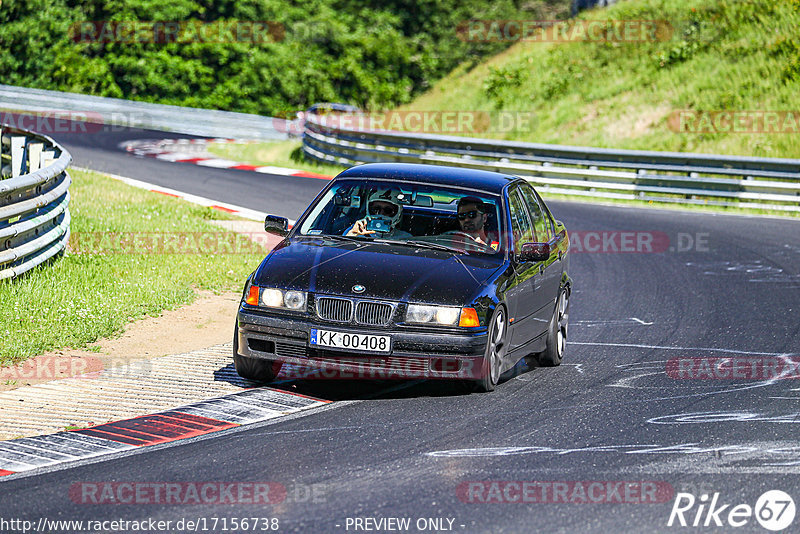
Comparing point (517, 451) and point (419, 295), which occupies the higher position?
point (419, 295)

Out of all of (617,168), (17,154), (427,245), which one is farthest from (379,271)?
(617,168)

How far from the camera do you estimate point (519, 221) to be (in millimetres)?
9031

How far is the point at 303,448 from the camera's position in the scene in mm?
6434

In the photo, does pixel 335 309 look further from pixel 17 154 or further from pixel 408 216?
pixel 17 154

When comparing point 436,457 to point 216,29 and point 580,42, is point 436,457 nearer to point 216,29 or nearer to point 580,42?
point 580,42

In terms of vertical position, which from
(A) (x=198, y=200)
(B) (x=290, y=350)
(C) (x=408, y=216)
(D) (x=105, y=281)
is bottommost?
(A) (x=198, y=200)

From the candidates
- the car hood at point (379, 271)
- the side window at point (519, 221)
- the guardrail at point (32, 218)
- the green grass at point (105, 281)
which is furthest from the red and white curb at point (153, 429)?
the guardrail at point (32, 218)

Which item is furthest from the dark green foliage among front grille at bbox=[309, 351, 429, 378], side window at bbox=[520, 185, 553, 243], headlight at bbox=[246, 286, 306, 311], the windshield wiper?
front grille at bbox=[309, 351, 429, 378]

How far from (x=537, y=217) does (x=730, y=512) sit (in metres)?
4.50

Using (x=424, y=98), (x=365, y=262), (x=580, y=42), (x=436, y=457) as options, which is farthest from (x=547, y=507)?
(x=424, y=98)

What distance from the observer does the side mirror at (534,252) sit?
8.47 metres

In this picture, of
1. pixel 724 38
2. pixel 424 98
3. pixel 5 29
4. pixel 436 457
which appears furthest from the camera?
pixel 5 29

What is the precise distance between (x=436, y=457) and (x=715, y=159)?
59.8ft

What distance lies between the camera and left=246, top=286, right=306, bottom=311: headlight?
7.62 metres
